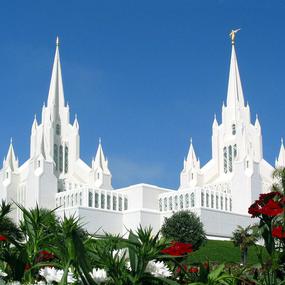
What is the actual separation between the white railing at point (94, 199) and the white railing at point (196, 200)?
167 inches

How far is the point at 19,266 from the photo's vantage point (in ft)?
15.6

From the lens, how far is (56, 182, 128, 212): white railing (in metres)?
63.2

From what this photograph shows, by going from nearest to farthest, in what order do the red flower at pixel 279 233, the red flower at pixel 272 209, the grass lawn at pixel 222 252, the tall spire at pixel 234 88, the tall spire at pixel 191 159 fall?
the red flower at pixel 279 233
the red flower at pixel 272 209
the grass lawn at pixel 222 252
the tall spire at pixel 191 159
the tall spire at pixel 234 88

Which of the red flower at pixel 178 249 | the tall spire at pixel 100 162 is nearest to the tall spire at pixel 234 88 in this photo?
the tall spire at pixel 100 162

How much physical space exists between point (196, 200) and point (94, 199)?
10314 mm

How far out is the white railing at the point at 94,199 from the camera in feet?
207

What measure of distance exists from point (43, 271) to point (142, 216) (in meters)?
57.3

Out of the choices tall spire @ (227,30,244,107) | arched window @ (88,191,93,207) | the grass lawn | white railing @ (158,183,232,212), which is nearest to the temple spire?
arched window @ (88,191,93,207)

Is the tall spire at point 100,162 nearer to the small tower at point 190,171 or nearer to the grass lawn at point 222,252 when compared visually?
the small tower at point 190,171

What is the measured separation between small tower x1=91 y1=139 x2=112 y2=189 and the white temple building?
114 millimetres

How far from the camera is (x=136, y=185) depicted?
215 feet

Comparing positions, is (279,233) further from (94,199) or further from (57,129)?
(57,129)

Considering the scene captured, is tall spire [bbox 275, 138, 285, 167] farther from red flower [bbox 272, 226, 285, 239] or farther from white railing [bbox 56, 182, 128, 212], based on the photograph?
red flower [bbox 272, 226, 285, 239]

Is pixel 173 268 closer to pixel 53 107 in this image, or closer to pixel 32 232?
pixel 32 232
